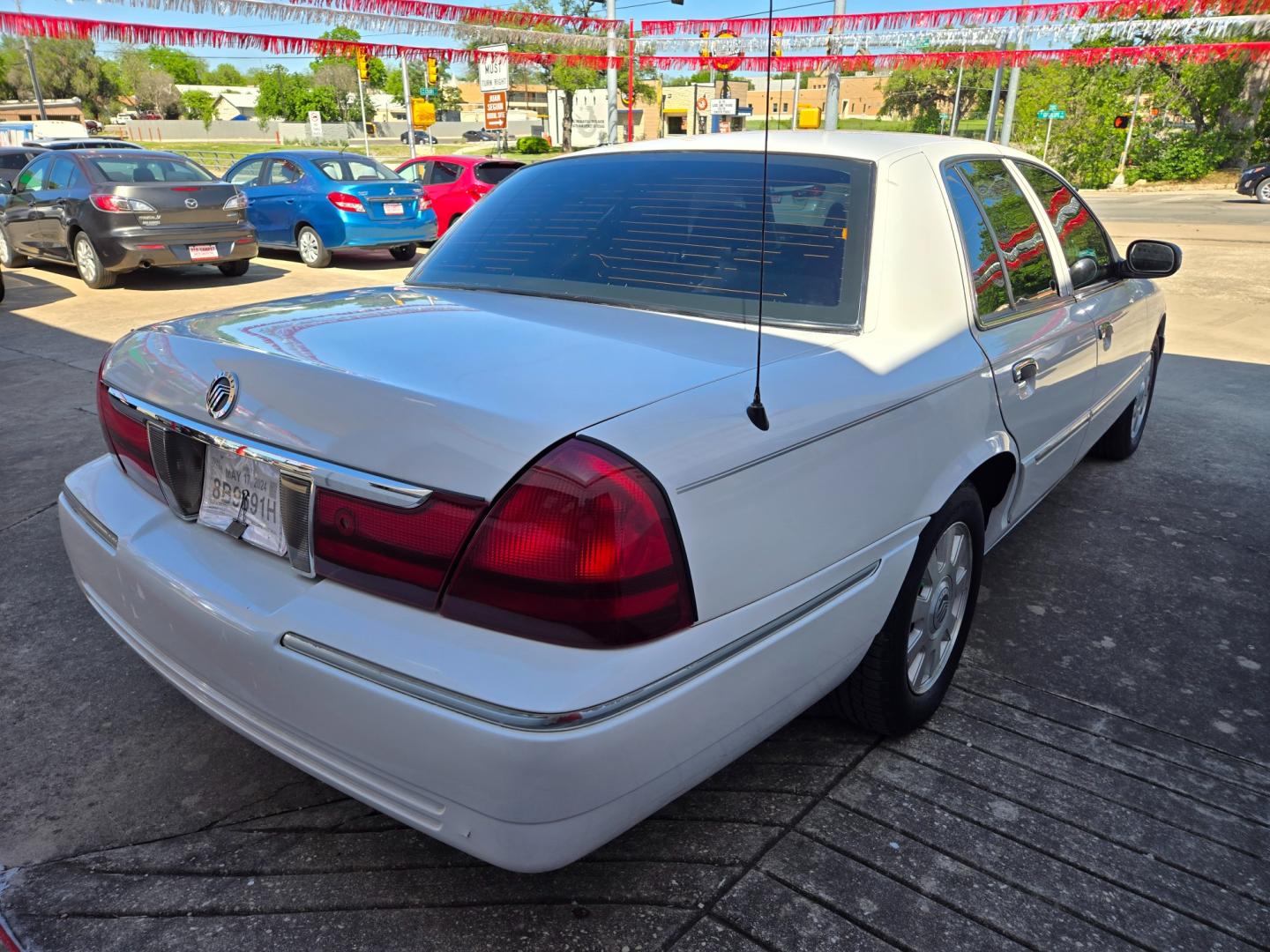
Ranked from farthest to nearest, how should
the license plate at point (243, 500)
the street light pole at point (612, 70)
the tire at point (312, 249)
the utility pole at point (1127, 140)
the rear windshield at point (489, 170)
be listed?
the utility pole at point (1127, 140)
the street light pole at point (612, 70)
the rear windshield at point (489, 170)
the tire at point (312, 249)
the license plate at point (243, 500)

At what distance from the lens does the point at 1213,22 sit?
611 inches

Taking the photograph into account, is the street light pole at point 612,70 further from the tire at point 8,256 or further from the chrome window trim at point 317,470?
the chrome window trim at point 317,470

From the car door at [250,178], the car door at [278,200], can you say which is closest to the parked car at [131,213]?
the car door at [278,200]

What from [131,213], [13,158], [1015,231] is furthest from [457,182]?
[1015,231]

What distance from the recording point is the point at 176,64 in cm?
10506

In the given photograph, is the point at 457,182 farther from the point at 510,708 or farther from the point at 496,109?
the point at 496,109

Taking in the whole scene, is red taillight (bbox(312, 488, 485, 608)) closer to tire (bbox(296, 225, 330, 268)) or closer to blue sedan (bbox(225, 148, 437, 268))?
blue sedan (bbox(225, 148, 437, 268))

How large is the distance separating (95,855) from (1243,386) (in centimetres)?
748

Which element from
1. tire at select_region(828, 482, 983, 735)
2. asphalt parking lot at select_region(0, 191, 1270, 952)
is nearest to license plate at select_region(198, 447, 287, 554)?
asphalt parking lot at select_region(0, 191, 1270, 952)

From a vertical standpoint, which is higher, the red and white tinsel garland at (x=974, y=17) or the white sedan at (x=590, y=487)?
the red and white tinsel garland at (x=974, y=17)

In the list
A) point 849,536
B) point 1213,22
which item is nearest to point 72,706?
point 849,536

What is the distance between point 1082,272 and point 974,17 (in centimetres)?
1688

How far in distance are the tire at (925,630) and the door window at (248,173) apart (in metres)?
12.9

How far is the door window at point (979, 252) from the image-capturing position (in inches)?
107
